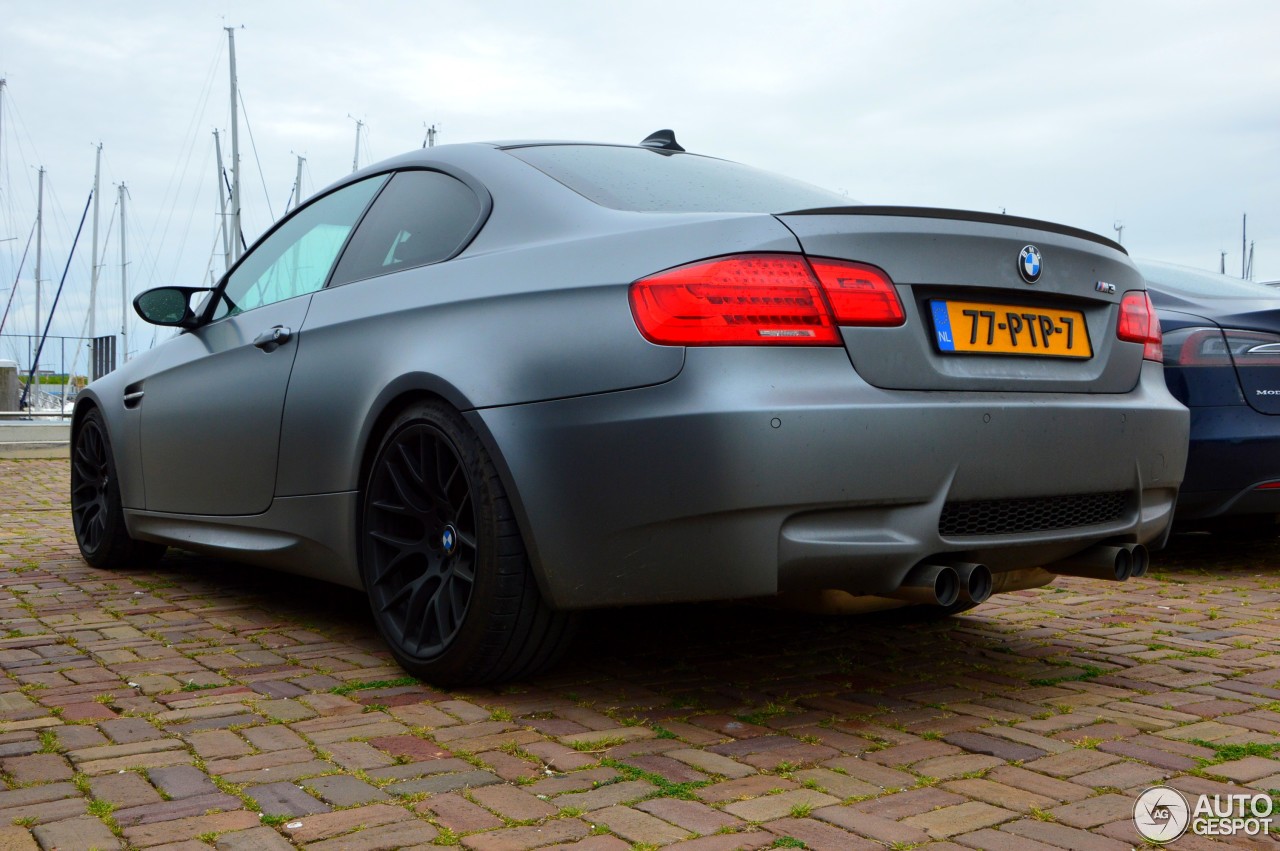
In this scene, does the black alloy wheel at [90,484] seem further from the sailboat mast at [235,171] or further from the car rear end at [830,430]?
the sailboat mast at [235,171]

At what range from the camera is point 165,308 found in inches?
196

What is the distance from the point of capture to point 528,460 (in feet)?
9.90

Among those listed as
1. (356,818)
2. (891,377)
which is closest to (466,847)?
(356,818)

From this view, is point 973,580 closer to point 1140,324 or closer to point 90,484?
point 1140,324

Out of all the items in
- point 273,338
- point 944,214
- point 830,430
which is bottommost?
point 830,430

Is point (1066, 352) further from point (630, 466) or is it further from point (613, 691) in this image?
point (613, 691)

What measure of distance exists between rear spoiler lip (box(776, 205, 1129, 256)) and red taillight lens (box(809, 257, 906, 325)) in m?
0.15

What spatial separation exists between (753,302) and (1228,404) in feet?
10.9

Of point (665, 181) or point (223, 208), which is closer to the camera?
point (665, 181)

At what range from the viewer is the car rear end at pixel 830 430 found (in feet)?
9.04

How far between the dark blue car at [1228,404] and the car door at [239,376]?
336 cm

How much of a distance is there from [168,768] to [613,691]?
113 cm

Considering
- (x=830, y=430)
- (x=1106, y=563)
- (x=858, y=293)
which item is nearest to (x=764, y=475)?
(x=830, y=430)

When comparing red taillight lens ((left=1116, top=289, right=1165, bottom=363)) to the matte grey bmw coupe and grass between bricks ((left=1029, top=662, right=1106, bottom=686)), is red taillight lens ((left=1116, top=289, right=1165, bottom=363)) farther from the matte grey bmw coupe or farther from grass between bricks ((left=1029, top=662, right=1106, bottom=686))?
grass between bricks ((left=1029, top=662, right=1106, bottom=686))
